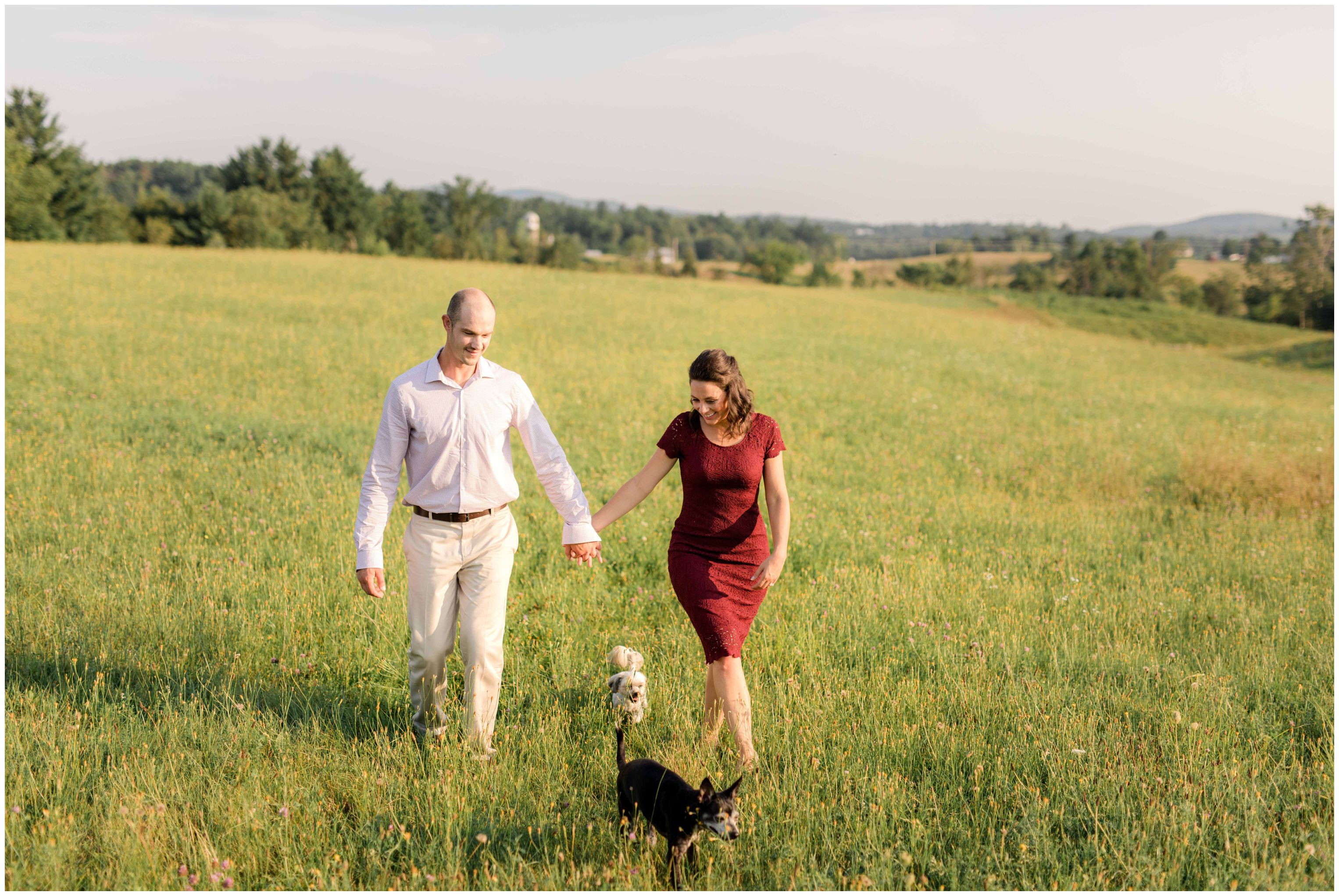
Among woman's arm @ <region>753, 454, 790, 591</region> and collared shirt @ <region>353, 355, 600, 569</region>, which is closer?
collared shirt @ <region>353, 355, 600, 569</region>

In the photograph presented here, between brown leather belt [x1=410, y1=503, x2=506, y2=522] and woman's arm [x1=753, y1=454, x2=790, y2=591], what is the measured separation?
5.28ft

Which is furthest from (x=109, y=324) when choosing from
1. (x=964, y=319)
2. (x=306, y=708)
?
(x=964, y=319)

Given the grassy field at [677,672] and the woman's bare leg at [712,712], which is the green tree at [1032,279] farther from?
the woman's bare leg at [712,712]

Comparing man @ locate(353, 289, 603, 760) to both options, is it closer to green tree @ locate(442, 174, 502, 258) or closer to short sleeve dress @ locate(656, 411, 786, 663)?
short sleeve dress @ locate(656, 411, 786, 663)

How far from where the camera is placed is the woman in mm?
4621

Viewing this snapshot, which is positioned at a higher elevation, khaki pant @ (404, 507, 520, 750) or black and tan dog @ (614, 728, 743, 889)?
khaki pant @ (404, 507, 520, 750)

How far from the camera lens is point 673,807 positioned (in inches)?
139

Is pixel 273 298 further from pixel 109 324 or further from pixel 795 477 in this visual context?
pixel 795 477

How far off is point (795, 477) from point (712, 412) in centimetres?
736

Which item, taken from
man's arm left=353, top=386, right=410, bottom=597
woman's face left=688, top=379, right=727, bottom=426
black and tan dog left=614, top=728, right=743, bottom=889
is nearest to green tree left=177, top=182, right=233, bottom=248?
man's arm left=353, top=386, right=410, bottom=597

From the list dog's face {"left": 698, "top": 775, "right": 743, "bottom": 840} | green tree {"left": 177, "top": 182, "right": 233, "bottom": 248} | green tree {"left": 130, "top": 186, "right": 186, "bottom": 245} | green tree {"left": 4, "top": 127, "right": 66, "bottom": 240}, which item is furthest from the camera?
green tree {"left": 177, "top": 182, "right": 233, "bottom": 248}

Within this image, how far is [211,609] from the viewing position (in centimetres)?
616

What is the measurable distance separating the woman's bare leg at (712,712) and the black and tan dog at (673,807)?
2.94 ft

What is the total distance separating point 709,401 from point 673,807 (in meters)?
2.10
